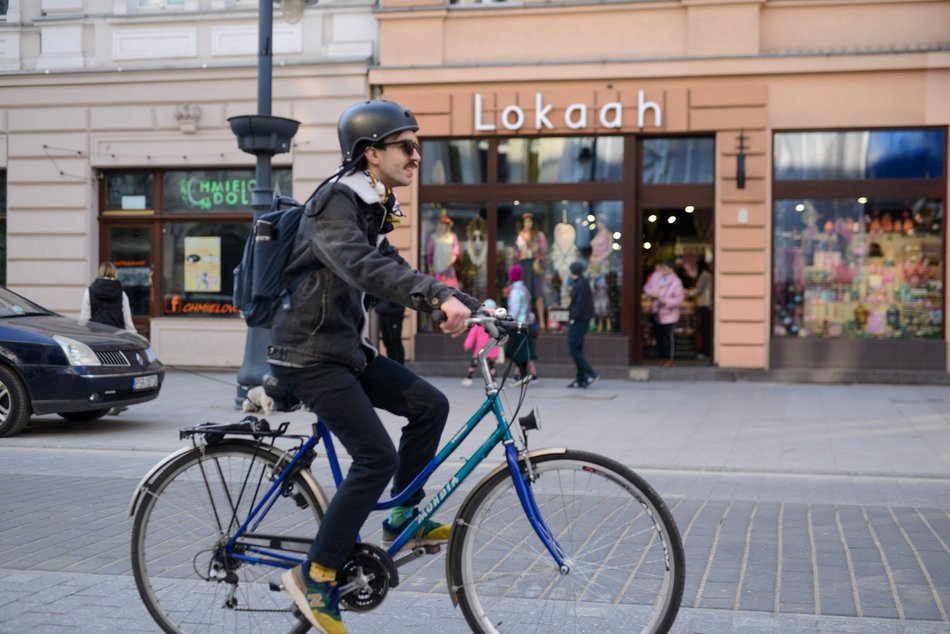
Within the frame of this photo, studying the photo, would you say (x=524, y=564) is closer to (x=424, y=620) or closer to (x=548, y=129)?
(x=424, y=620)

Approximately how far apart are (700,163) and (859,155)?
90.0 inches

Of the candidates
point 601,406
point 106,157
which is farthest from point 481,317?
point 106,157

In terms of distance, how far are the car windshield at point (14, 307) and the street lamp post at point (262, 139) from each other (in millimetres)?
2171

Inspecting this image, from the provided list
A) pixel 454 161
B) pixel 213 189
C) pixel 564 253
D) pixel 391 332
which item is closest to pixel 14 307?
pixel 391 332

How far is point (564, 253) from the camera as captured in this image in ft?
58.1

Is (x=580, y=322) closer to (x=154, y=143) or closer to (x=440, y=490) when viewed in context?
(x=154, y=143)

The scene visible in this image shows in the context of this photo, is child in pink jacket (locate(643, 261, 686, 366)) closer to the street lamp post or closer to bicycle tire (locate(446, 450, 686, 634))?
the street lamp post

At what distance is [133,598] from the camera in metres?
4.87

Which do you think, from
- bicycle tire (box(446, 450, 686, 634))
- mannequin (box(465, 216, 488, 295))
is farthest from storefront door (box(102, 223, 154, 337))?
bicycle tire (box(446, 450, 686, 634))

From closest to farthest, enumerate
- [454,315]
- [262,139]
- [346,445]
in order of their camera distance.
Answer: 1. [454,315]
2. [346,445]
3. [262,139]

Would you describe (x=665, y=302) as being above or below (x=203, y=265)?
below

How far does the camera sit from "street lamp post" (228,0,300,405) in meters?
12.1

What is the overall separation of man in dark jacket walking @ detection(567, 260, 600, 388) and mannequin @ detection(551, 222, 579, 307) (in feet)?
5.13

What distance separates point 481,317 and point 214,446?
1.15 meters
